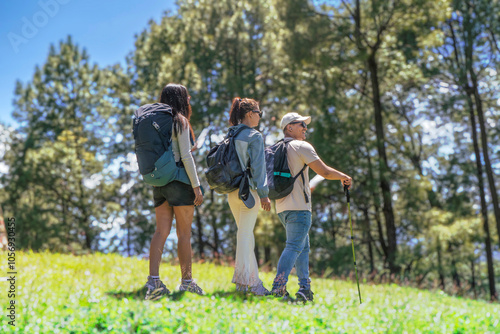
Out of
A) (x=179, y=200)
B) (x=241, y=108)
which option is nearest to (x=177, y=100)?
(x=241, y=108)

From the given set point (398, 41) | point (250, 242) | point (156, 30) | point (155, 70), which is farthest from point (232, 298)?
point (156, 30)

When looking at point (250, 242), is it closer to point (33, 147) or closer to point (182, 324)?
point (182, 324)

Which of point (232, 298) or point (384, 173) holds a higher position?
point (384, 173)

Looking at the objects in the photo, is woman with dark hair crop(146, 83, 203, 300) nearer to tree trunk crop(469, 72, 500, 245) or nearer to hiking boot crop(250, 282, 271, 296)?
hiking boot crop(250, 282, 271, 296)

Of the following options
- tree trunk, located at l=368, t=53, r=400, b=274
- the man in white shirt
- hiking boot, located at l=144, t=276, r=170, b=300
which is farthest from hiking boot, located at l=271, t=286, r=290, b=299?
tree trunk, located at l=368, t=53, r=400, b=274

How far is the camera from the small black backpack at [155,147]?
14.8ft

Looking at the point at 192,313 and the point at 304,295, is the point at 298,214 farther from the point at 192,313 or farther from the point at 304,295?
the point at 192,313

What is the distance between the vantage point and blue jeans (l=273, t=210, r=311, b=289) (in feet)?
16.0

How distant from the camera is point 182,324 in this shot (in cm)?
351

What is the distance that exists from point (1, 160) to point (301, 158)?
2491 centimetres

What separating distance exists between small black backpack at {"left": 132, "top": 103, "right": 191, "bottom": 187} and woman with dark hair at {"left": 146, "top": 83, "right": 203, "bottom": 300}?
11 centimetres

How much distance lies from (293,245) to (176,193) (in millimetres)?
1379

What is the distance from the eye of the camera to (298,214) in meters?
5.05

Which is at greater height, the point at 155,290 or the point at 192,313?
the point at 155,290
